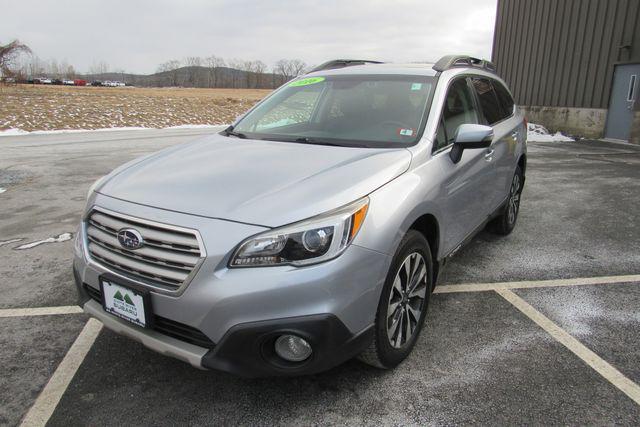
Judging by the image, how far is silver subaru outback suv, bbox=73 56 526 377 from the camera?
2.01 metres

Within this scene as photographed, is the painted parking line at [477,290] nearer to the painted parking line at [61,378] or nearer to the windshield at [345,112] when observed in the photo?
the painted parking line at [61,378]

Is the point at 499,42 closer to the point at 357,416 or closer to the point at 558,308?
the point at 558,308

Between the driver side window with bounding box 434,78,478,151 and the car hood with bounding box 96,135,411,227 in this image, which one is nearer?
the car hood with bounding box 96,135,411,227

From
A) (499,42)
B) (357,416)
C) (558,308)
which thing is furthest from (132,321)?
(499,42)

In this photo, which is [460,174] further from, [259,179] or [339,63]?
[339,63]

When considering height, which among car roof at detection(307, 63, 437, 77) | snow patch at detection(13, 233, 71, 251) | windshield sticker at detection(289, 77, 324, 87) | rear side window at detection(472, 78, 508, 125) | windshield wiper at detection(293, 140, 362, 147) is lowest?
snow patch at detection(13, 233, 71, 251)

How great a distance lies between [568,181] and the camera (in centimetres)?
791

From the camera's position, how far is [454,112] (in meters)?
3.34

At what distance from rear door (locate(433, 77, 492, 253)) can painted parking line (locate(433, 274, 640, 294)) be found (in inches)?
17.9

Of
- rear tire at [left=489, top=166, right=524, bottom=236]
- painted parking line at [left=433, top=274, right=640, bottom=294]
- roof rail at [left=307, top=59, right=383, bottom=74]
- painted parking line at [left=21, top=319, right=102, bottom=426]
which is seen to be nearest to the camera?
painted parking line at [left=21, top=319, right=102, bottom=426]

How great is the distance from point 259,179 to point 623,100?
45.6 feet

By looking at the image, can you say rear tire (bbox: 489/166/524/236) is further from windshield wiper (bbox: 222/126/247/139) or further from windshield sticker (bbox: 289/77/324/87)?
windshield wiper (bbox: 222/126/247/139)

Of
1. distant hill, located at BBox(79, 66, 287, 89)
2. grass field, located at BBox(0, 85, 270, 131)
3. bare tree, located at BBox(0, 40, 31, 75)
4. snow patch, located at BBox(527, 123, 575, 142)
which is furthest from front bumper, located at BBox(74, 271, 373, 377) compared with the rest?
distant hill, located at BBox(79, 66, 287, 89)

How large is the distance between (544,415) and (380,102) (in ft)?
7.17
